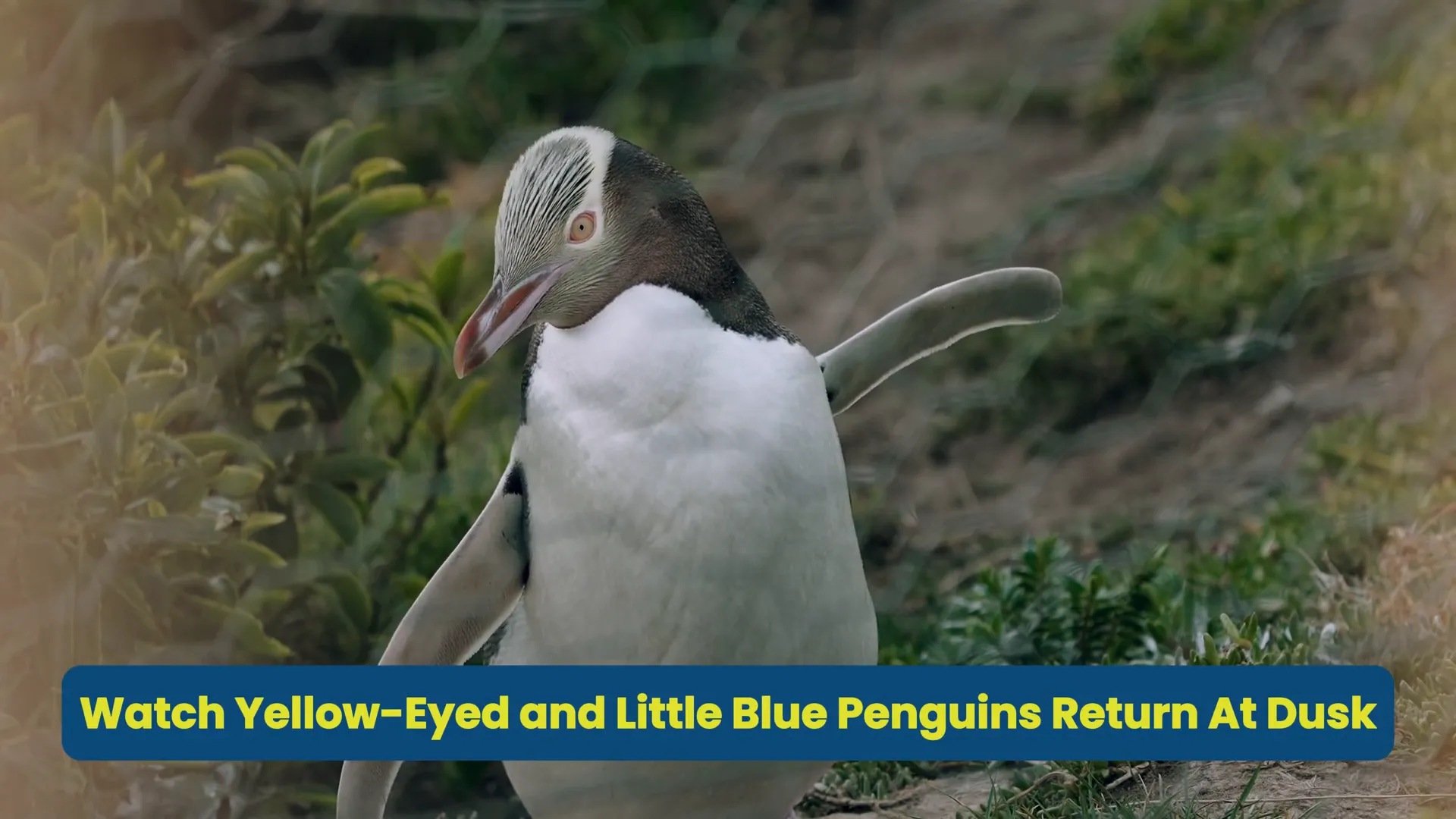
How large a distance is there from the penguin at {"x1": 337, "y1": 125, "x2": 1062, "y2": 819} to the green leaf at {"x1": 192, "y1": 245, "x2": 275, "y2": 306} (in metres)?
0.30

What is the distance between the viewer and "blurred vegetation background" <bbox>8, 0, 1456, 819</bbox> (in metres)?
1.10

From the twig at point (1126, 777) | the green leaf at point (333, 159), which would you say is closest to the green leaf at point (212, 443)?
the green leaf at point (333, 159)

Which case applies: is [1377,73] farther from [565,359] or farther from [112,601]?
[112,601]

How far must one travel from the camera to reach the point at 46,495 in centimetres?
101

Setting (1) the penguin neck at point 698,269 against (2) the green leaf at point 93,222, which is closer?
(1) the penguin neck at point 698,269

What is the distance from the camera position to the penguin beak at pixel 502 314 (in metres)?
0.92

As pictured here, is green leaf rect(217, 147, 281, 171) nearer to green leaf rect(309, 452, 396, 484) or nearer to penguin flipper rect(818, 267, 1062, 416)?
green leaf rect(309, 452, 396, 484)

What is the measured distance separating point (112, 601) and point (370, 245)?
90 cm

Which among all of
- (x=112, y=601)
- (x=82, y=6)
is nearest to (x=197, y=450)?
(x=112, y=601)

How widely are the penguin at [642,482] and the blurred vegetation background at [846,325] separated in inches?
8.7

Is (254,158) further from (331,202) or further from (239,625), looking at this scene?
(239,625)

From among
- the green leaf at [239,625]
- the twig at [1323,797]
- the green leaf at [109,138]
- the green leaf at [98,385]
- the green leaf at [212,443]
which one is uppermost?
the green leaf at [109,138]

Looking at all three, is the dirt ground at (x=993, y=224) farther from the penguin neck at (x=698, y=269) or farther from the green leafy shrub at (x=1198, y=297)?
the penguin neck at (x=698, y=269)

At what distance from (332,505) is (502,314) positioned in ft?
1.20
